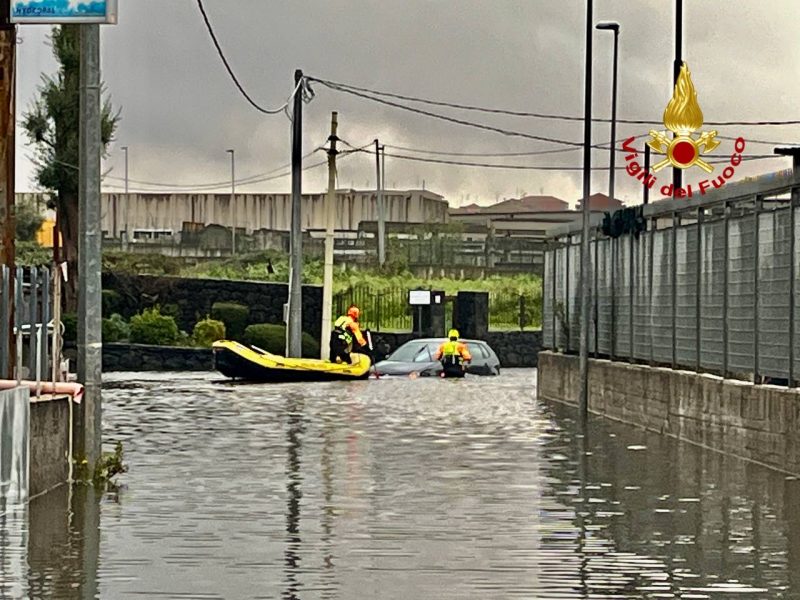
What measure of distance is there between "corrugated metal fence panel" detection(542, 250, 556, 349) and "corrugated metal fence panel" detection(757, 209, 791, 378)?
57.9ft

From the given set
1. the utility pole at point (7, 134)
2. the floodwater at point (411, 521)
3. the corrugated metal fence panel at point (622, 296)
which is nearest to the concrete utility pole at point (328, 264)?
the corrugated metal fence panel at point (622, 296)

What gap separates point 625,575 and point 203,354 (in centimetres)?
4985

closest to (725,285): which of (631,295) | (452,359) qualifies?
(631,295)

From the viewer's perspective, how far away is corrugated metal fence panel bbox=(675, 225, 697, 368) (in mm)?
27469

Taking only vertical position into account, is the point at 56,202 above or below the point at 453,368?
above

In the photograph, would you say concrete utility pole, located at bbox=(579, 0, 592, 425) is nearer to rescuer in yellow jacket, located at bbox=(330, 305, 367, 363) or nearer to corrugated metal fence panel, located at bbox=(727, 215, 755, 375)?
corrugated metal fence panel, located at bbox=(727, 215, 755, 375)

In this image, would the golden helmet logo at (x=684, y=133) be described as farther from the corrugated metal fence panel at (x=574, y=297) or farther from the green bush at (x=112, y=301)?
the green bush at (x=112, y=301)

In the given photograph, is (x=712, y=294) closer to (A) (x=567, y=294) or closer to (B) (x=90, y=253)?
(B) (x=90, y=253)

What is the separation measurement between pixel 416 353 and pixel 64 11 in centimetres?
3948

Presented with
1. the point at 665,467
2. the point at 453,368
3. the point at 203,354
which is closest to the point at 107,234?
the point at 203,354

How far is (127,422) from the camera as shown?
101 feet

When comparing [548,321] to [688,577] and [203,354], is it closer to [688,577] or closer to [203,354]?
[203,354]

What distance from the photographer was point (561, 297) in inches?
Answer: 1588

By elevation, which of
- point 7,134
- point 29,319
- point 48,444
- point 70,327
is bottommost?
point 48,444
